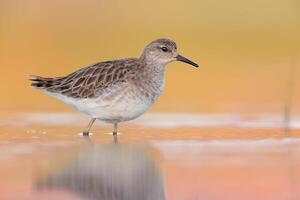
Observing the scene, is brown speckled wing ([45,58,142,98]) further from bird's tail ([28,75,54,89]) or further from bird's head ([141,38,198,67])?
bird's head ([141,38,198,67])

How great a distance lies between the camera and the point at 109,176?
362 inches

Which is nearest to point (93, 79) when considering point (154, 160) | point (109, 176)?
Answer: point (154, 160)

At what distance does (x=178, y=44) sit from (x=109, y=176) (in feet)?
36.1

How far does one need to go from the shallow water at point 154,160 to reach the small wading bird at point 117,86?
286mm

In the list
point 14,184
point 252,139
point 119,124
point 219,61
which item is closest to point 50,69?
point 219,61

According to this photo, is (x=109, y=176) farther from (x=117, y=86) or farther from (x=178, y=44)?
(x=178, y=44)

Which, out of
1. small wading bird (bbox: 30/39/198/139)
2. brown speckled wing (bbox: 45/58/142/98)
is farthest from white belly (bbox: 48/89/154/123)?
brown speckled wing (bbox: 45/58/142/98)

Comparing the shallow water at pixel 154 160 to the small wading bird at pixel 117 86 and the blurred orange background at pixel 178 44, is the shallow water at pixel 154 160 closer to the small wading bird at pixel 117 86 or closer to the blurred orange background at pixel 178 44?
the small wading bird at pixel 117 86

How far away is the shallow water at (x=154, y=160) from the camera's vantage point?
8.53m

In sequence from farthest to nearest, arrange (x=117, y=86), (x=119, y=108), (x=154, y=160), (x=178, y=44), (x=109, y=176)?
1. (x=178, y=44)
2. (x=117, y=86)
3. (x=119, y=108)
4. (x=154, y=160)
5. (x=109, y=176)

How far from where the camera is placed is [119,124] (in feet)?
45.0

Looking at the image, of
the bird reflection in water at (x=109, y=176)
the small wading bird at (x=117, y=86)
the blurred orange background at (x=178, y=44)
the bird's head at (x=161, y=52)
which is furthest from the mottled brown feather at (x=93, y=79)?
the bird reflection in water at (x=109, y=176)

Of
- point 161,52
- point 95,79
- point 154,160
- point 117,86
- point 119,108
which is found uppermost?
point 161,52

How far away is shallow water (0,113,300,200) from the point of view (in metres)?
8.53
